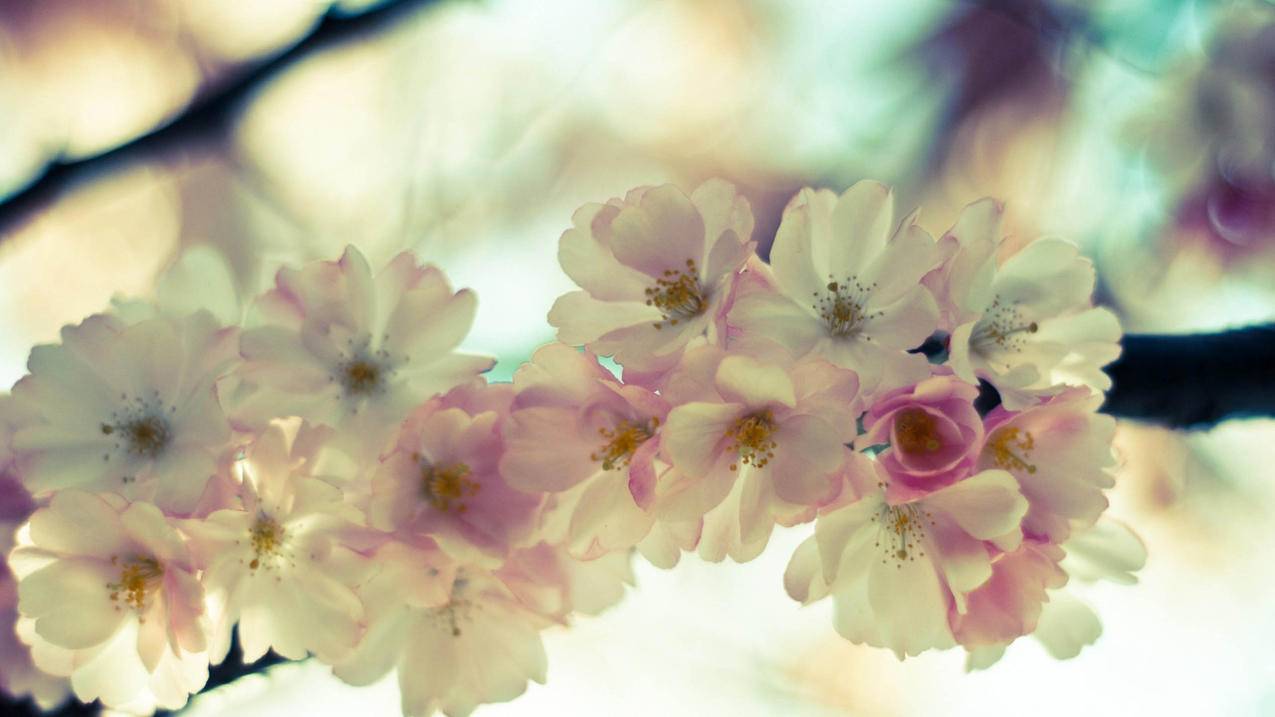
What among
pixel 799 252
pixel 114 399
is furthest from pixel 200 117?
pixel 799 252

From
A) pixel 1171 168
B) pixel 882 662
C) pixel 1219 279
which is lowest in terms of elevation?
pixel 882 662

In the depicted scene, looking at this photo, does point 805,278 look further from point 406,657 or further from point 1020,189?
point 1020,189

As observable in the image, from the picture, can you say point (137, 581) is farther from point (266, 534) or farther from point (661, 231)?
point (661, 231)

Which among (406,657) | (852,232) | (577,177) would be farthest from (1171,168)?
(406,657)

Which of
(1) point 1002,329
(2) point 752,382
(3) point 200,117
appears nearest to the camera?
(2) point 752,382

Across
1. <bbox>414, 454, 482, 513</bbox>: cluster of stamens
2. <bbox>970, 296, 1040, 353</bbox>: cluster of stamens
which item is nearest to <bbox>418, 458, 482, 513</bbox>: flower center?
<bbox>414, 454, 482, 513</bbox>: cluster of stamens

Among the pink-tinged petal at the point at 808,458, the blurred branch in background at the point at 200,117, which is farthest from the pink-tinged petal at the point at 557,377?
the blurred branch in background at the point at 200,117
